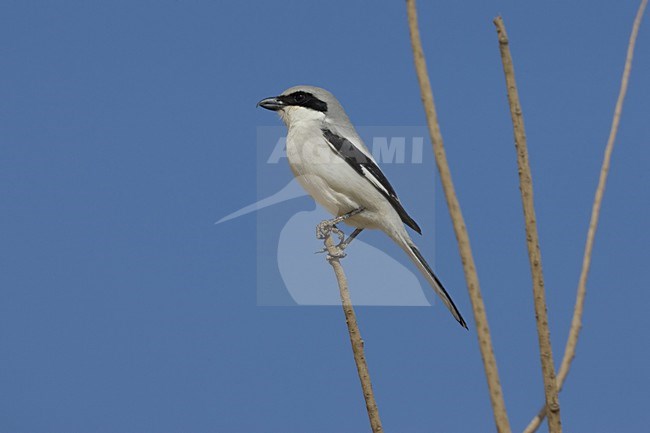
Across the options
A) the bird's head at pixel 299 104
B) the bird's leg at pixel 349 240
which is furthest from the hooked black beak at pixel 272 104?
the bird's leg at pixel 349 240

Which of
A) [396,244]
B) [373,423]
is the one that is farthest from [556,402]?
[396,244]

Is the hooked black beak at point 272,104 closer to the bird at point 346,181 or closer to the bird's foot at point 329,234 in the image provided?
the bird at point 346,181

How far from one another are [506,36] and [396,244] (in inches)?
61.1

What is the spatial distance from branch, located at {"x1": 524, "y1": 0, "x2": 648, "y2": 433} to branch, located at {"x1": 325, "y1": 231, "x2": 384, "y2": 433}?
348 millimetres

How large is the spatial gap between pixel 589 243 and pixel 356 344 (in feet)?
1.98

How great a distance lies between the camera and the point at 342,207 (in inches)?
99.8

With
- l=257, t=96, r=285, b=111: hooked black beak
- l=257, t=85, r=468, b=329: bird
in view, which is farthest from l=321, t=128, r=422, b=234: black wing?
l=257, t=96, r=285, b=111: hooked black beak

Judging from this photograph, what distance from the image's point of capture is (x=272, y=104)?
2.73 meters

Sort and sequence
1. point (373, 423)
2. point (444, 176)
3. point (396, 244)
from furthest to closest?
point (396, 244)
point (373, 423)
point (444, 176)

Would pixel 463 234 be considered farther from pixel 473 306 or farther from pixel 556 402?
pixel 556 402

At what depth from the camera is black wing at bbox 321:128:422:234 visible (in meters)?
2.52

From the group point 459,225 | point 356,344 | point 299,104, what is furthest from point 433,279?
point 459,225

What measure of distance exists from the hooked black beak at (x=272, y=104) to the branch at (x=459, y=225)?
1883 mm

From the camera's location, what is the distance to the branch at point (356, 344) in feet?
4.27
